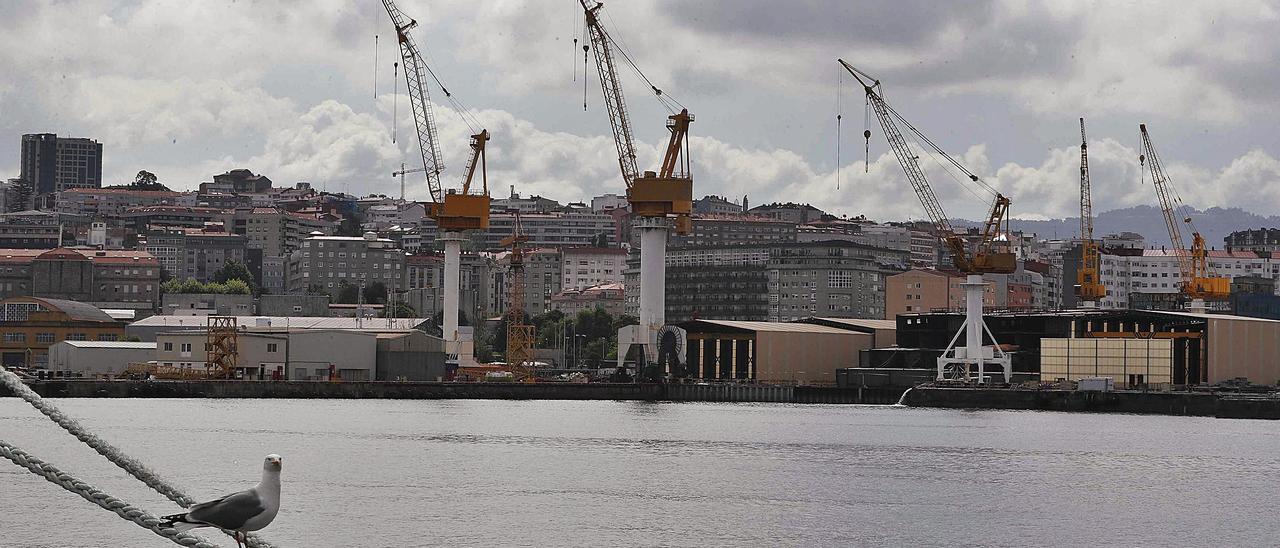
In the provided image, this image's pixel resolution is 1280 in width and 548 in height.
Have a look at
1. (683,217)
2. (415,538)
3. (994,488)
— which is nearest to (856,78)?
(683,217)

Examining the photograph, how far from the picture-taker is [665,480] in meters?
52.6

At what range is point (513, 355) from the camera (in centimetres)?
14762

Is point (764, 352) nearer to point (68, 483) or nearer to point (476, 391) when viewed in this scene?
point (476, 391)

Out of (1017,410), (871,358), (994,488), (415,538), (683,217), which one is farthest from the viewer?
(871,358)

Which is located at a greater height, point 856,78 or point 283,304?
point 856,78

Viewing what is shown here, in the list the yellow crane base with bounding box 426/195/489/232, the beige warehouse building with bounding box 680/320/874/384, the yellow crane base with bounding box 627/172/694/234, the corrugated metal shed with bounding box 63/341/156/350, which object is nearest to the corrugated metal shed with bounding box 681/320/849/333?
the beige warehouse building with bounding box 680/320/874/384

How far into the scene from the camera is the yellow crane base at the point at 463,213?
477 feet

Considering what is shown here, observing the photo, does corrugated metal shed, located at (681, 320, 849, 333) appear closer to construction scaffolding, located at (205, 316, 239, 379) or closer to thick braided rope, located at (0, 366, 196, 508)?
construction scaffolding, located at (205, 316, 239, 379)

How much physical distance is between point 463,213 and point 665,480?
310ft

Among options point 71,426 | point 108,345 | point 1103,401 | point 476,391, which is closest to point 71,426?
point 71,426

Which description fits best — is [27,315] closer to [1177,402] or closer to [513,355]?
[513,355]

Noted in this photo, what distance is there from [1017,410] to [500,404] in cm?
3431

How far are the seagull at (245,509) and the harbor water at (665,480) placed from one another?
13487 millimetres

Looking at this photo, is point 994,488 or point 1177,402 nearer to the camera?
point 994,488
